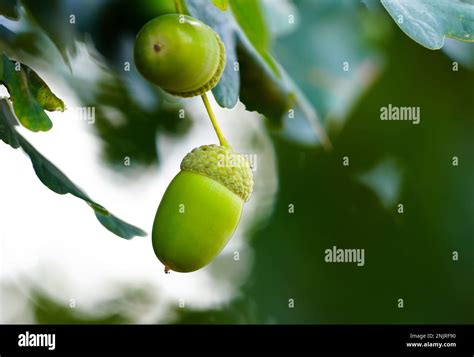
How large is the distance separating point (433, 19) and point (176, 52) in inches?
24.5

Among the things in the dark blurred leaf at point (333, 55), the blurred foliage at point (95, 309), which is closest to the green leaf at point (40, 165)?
the blurred foliage at point (95, 309)

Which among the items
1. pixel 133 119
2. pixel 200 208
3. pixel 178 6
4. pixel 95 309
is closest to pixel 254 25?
pixel 178 6

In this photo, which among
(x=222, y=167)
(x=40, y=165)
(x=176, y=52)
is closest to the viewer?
(x=176, y=52)

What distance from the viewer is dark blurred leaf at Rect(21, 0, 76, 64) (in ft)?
4.50

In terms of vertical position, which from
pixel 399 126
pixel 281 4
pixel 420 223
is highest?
pixel 281 4

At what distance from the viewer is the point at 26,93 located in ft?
4.19

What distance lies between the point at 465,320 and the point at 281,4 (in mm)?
921

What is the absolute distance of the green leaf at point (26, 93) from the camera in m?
1.25

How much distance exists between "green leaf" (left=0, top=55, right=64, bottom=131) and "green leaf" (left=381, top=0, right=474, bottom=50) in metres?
0.77

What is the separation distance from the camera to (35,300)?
1543mm

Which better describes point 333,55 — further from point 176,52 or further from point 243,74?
point 176,52

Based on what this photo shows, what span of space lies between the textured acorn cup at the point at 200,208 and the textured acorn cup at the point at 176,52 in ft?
0.55

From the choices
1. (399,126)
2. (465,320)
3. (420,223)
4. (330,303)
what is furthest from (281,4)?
(465,320)
